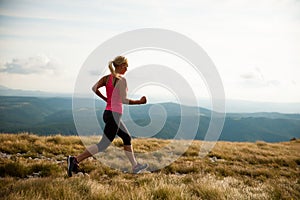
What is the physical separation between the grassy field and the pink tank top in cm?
173

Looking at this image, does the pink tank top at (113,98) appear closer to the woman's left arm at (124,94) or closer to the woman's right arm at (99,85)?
the woman's left arm at (124,94)

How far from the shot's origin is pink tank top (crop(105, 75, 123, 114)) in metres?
6.34

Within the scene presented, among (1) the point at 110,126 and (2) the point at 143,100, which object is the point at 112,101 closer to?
(1) the point at 110,126

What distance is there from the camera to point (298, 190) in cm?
625

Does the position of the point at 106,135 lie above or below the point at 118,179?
above

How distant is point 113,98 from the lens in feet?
20.9

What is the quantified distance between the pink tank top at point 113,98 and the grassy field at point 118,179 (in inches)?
68.1

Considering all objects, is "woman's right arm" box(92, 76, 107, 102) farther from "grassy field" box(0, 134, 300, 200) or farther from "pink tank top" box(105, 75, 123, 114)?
"grassy field" box(0, 134, 300, 200)

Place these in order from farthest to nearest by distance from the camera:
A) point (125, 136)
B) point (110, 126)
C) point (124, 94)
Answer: point (125, 136) < point (110, 126) < point (124, 94)

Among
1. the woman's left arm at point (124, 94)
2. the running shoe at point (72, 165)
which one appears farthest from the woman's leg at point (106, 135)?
the woman's left arm at point (124, 94)

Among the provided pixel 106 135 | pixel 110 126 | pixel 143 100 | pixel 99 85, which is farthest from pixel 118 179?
pixel 99 85

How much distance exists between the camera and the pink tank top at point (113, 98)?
6.34 meters

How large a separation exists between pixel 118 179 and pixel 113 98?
2023 millimetres

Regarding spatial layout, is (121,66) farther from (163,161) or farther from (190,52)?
(163,161)
